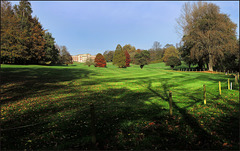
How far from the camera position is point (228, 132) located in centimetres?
652

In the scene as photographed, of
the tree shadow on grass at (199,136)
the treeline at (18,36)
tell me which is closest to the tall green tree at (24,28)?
the treeline at (18,36)

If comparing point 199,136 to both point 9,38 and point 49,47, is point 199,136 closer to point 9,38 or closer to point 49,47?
point 9,38

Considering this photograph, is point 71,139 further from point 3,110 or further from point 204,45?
point 204,45

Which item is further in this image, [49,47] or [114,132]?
[49,47]

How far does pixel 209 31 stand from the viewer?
4097 centimetres

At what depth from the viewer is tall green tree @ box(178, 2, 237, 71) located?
4022 centimetres

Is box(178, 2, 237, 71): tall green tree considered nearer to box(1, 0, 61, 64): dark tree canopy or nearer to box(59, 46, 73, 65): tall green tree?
box(1, 0, 61, 64): dark tree canopy

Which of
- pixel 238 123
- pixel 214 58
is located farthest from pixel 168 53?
pixel 238 123

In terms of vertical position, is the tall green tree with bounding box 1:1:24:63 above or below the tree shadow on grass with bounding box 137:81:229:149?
above

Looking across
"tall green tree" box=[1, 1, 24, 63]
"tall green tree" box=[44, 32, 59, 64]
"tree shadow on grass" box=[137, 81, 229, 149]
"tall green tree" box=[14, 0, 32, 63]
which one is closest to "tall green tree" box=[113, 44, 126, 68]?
"tall green tree" box=[44, 32, 59, 64]

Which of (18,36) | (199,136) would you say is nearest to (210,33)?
(199,136)

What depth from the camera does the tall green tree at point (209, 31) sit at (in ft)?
132

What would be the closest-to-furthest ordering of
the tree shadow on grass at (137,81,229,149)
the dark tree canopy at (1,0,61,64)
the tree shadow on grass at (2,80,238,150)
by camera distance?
the tree shadow on grass at (137,81,229,149) → the tree shadow on grass at (2,80,238,150) → the dark tree canopy at (1,0,61,64)

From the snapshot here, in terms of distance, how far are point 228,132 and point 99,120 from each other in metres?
7.02
